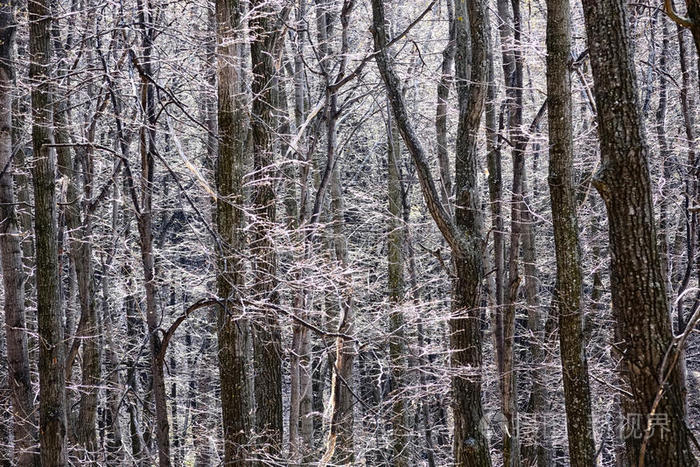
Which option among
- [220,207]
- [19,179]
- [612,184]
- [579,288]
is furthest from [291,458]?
[19,179]

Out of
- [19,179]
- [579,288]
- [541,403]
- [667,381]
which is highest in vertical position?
[19,179]

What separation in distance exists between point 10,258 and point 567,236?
599 centimetres

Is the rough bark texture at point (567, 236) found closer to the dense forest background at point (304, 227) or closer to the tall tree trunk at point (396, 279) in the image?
the dense forest background at point (304, 227)

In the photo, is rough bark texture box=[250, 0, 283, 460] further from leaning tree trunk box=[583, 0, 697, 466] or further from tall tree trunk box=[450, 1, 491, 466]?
leaning tree trunk box=[583, 0, 697, 466]

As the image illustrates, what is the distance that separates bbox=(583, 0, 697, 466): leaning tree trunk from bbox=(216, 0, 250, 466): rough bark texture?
356cm

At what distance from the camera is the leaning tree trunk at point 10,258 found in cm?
779

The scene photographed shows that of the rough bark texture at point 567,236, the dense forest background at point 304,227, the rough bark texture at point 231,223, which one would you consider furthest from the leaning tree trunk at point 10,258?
the rough bark texture at point 567,236

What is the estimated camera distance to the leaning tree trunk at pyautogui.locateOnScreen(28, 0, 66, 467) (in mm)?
7641

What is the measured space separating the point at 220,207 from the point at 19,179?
6.10 m

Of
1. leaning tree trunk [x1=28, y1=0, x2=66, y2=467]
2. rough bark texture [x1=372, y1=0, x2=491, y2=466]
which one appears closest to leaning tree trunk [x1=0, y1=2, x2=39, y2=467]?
leaning tree trunk [x1=28, y1=0, x2=66, y2=467]

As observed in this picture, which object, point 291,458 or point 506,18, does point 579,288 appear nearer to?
point 291,458

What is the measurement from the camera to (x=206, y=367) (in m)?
19.4

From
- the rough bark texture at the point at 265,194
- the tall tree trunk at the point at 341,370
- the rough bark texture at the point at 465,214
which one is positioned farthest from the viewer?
the tall tree trunk at the point at 341,370

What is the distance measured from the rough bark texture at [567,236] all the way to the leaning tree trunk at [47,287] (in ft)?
17.1
